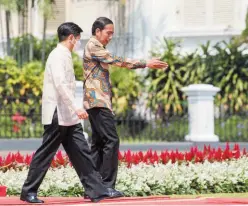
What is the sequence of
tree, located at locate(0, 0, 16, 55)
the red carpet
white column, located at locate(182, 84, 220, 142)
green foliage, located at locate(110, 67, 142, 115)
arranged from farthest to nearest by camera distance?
tree, located at locate(0, 0, 16, 55)
green foliage, located at locate(110, 67, 142, 115)
white column, located at locate(182, 84, 220, 142)
the red carpet

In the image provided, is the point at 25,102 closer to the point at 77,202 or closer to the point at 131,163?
the point at 131,163

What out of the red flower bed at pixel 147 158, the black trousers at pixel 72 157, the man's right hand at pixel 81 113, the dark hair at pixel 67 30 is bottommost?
the red flower bed at pixel 147 158

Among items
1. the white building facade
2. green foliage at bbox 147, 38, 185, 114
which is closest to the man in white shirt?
green foliage at bbox 147, 38, 185, 114

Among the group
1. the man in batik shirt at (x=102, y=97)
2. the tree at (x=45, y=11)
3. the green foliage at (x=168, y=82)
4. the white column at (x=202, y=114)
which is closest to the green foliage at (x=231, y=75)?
the green foliage at (x=168, y=82)

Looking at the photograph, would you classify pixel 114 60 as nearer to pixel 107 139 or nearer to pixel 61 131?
pixel 107 139

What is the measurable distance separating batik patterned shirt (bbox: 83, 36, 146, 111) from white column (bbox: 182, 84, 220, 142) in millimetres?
9403

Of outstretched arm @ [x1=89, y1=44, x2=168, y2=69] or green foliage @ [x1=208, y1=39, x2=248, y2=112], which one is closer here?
outstretched arm @ [x1=89, y1=44, x2=168, y2=69]

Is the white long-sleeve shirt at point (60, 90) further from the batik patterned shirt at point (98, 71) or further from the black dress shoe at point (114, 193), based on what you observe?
the black dress shoe at point (114, 193)

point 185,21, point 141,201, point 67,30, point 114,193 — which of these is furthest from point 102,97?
point 185,21

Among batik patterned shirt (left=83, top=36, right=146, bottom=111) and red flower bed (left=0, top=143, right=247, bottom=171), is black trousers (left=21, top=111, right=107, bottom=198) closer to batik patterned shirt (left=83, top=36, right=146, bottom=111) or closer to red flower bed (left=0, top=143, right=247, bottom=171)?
batik patterned shirt (left=83, top=36, right=146, bottom=111)

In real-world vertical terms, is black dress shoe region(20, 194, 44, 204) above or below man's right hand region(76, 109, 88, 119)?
below

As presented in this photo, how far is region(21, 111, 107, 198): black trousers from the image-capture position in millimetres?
8664

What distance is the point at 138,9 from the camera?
23.5m

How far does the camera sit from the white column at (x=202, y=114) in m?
18.5
